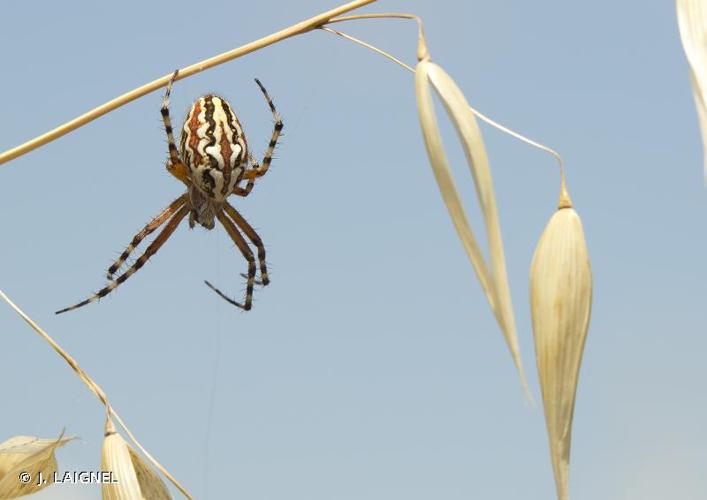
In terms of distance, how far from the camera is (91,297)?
4.88 metres

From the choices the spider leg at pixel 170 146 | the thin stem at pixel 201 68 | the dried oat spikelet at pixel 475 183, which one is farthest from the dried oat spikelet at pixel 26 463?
the spider leg at pixel 170 146

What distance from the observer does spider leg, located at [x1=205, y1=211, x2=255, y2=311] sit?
5.00m

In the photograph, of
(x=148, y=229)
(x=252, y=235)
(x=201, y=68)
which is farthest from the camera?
(x=252, y=235)

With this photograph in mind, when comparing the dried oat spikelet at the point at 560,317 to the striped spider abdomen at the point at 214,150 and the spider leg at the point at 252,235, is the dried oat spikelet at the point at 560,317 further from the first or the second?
the spider leg at the point at 252,235

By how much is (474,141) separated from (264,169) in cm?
281

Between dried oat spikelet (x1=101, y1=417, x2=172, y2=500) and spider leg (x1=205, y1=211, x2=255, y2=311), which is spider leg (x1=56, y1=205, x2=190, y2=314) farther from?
dried oat spikelet (x1=101, y1=417, x2=172, y2=500)

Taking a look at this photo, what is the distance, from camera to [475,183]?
1.67m

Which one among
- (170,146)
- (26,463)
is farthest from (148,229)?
(26,463)

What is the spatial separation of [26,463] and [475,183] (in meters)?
1.54

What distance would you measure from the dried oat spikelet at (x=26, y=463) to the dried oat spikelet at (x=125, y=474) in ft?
0.76

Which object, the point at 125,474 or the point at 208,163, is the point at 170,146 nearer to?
the point at 208,163

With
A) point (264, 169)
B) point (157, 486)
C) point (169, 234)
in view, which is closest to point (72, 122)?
point (157, 486)

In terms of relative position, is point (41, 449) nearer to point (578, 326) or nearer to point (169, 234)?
point (578, 326)

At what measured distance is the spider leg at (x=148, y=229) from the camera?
15.5ft
